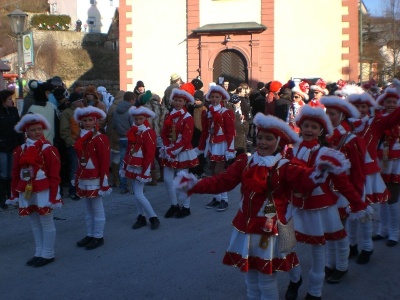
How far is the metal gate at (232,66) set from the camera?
22.8 m

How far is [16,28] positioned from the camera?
12.6 m

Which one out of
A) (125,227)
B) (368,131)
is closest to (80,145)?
(125,227)

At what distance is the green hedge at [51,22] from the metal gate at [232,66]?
2891 centimetres

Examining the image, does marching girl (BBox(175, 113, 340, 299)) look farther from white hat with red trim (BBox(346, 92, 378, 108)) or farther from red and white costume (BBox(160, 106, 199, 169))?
red and white costume (BBox(160, 106, 199, 169))

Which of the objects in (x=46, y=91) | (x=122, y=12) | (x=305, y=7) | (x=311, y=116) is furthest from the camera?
(x=122, y=12)

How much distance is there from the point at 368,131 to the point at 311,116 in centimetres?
169

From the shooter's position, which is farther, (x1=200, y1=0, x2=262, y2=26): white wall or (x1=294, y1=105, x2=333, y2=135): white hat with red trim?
(x1=200, y1=0, x2=262, y2=26): white wall

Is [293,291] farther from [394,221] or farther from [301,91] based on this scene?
[301,91]

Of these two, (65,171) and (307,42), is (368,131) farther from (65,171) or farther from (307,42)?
(307,42)

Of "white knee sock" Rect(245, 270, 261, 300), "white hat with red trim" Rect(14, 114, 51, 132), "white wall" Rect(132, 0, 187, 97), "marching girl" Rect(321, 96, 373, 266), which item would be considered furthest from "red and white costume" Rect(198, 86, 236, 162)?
"white wall" Rect(132, 0, 187, 97)

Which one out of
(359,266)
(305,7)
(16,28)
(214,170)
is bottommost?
(359,266)

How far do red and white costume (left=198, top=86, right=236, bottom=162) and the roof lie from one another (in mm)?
14050

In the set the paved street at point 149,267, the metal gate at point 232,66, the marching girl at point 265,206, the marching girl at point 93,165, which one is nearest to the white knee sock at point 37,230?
the paved street at point 149,267

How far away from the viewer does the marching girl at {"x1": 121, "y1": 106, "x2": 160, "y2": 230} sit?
289 inches
